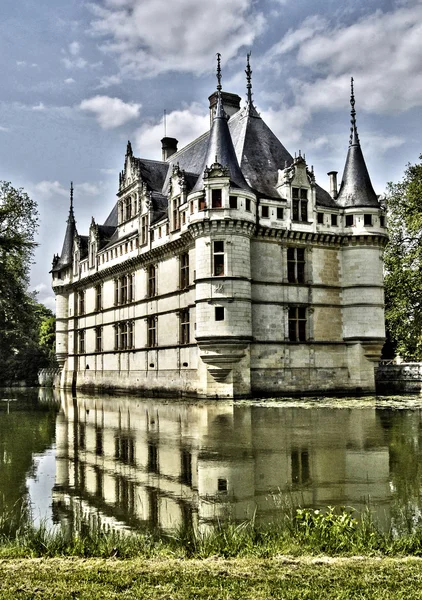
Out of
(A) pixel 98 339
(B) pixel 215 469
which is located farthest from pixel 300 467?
(A) pixel 98 339

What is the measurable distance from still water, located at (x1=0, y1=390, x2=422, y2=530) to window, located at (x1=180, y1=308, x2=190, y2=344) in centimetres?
1299

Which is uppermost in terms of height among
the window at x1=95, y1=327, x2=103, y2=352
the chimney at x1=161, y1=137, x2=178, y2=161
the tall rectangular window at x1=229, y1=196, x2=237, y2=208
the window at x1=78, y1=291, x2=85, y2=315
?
the chimney at x1=161, y1=137, x2=178, y2=161

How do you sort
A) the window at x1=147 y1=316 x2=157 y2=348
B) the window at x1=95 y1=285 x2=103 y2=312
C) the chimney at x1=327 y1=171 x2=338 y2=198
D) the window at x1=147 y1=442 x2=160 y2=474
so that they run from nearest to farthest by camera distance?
the window at x1=147 y1=442 x2=160 y2=474 → the window at x1=147 y1=316 x2=157 y2=348 → the chimney at x1=327 y1=171 x2=338 y2=198 → the window at x1=95 y1=285 x2=103 y2=312

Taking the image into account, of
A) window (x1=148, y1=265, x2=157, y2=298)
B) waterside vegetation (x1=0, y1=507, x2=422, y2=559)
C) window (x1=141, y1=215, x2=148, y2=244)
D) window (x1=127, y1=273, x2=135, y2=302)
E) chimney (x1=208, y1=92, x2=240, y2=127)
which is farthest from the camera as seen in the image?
window (x1=127, y1=273, x2=135, y2=302)

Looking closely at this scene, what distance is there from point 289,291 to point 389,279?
26.6ft

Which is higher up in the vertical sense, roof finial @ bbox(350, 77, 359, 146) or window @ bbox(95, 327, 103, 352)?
roof finial @ bbox(350, 77, 359, 146)

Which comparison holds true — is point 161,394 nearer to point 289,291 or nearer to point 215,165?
point 289,291

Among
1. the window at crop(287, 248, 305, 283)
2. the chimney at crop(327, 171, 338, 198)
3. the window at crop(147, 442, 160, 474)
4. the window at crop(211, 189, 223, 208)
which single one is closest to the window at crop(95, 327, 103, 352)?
the window at crop(287, 248, 305, 283)

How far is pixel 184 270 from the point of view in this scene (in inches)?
1378

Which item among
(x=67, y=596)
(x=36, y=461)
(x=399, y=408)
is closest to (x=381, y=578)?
(x=67, y=596)

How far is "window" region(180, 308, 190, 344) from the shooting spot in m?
34.2

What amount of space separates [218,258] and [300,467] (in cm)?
2033

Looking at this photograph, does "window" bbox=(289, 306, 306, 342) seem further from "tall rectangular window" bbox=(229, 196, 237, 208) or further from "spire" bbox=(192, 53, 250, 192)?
"spire" bbox=(192, 53, 250, 192)

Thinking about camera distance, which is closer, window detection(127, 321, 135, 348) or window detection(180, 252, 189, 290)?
window detection(180, 252, 189, 290)
